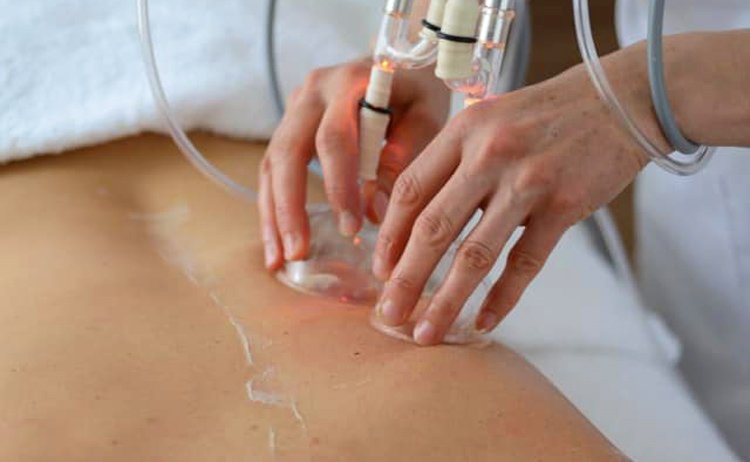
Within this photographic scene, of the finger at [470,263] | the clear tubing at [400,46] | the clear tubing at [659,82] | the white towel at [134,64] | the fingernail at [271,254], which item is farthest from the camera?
the white towel at [134,64]

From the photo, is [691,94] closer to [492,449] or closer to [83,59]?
[492,449]

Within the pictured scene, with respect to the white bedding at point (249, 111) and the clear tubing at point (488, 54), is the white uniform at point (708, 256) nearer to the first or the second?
the white bedding at point (249, 111)

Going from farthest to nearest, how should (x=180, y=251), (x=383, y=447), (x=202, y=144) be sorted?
(x=202, y=144)
(x=180, y=251)
(x=383, y=447)

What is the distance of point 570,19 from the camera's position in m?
2.93

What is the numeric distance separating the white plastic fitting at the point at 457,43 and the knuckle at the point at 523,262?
6.5 inches

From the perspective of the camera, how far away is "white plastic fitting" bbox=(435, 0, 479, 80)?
99 centimetres

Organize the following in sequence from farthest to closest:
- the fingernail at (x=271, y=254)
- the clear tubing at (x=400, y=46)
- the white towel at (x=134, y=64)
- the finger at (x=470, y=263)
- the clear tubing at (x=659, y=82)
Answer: the white towel at (x=134, y=64), the fingernail at (x=271, y=254), the clear tubing at (x=400, y=46), the finger at (x=470, y=263), the clear tubing at (x=659, y=82)

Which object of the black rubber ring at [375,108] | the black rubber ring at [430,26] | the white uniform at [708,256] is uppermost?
the black rubber ring at [430,26]

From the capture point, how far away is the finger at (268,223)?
1.19 meters

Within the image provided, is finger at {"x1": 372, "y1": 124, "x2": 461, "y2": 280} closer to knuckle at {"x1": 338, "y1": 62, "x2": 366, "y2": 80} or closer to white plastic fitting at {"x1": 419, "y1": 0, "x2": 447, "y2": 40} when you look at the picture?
white plastic fitting at {"x1": 419, "y1": 0, "x2": 447, "y2": 40}

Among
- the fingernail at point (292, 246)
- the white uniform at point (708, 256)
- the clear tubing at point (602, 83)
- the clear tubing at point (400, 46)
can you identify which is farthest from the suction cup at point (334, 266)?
the white uniform at point (708, 256)

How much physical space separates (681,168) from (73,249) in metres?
0.61

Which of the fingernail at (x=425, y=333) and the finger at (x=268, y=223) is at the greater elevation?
the fingernail at (x=425, y=333)

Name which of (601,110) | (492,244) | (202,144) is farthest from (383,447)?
(202,144)
